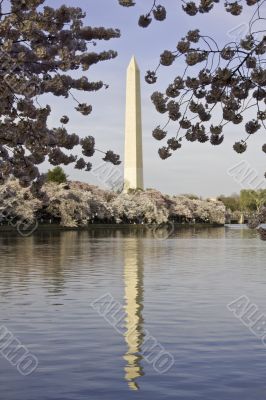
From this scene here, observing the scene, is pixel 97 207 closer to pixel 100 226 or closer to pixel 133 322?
pixel 100 226

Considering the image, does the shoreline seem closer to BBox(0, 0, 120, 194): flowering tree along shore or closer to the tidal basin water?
the tidal basin water

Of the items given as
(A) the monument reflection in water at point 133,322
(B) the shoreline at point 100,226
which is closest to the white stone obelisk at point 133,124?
(B) the shoreline at point 100,226

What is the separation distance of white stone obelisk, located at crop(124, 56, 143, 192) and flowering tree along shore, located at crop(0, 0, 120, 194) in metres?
87.7

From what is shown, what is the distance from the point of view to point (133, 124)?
10444cm

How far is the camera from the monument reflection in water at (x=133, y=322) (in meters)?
12.8

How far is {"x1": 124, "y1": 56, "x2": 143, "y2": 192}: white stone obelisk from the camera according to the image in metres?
101

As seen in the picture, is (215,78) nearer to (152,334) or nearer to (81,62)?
(81,62)

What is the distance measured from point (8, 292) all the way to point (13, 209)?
66.3 metres

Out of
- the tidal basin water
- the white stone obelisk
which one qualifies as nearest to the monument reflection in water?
the tidal basin water

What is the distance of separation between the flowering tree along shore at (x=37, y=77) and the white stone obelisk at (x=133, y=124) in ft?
288

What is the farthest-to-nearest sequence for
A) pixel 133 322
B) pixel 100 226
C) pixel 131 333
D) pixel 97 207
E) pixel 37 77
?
pixel 100 226 < pixel 97 207 < pixel 133 322 < pixel 131 333 < pixel 37 77

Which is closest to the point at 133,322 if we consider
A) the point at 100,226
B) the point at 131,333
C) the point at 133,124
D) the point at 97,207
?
the point at 131,333

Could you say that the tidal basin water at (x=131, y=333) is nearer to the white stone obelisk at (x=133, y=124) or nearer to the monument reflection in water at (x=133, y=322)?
the monument reflection in water at (x=133, y=322)

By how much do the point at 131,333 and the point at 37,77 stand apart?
6.82 metres
